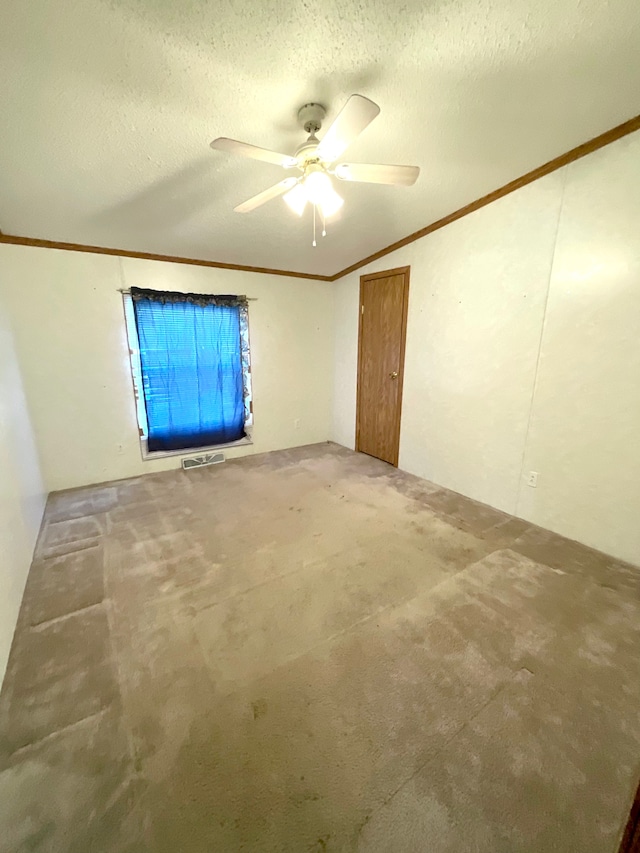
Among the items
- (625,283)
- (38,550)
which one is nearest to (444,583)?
(625,283)

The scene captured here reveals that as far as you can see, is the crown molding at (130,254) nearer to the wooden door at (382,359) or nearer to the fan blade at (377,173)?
the wooden door at (382,359)

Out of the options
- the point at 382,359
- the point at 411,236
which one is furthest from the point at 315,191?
the point at 382,359

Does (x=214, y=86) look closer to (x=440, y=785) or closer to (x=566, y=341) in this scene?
(x=566, y=341)

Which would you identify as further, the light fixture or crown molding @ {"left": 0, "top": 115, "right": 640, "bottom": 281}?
crown molding @ {"left": 0, "top": 115, "right": 640, "bottom": 281}

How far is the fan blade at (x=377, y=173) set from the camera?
1.61m

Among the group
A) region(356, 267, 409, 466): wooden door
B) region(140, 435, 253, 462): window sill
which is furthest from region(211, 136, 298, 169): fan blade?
region(140, 435, 253, 462): window sill

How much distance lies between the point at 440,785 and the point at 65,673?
151 centimetres

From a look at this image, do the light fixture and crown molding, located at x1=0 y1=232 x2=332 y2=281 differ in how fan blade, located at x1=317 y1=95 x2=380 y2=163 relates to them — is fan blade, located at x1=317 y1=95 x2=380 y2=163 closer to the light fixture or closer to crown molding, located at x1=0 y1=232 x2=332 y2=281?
the light fixture

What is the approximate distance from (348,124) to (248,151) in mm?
461

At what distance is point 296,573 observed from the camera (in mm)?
2043

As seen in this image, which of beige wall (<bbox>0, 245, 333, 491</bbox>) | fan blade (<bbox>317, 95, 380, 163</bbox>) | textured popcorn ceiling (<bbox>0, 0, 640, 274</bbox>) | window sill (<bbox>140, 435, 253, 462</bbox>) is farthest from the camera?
window sill (<bbox>140, 435, 253, 462</bbox>)

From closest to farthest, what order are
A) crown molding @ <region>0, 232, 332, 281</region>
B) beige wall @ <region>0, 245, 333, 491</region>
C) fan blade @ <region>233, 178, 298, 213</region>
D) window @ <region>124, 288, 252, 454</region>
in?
1. fan blade @ <region>233, 178, 298, 213</region>
2. crown molding @ <region>0, 232, 332, 281</region>
3. beige wall @ <region>0, 245, 333, 491</region>
4. window @ <region>124, 288, 252, 454</region>

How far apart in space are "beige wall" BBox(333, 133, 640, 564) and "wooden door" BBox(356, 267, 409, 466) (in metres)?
0.23

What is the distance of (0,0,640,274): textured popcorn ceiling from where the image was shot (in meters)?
1.30
